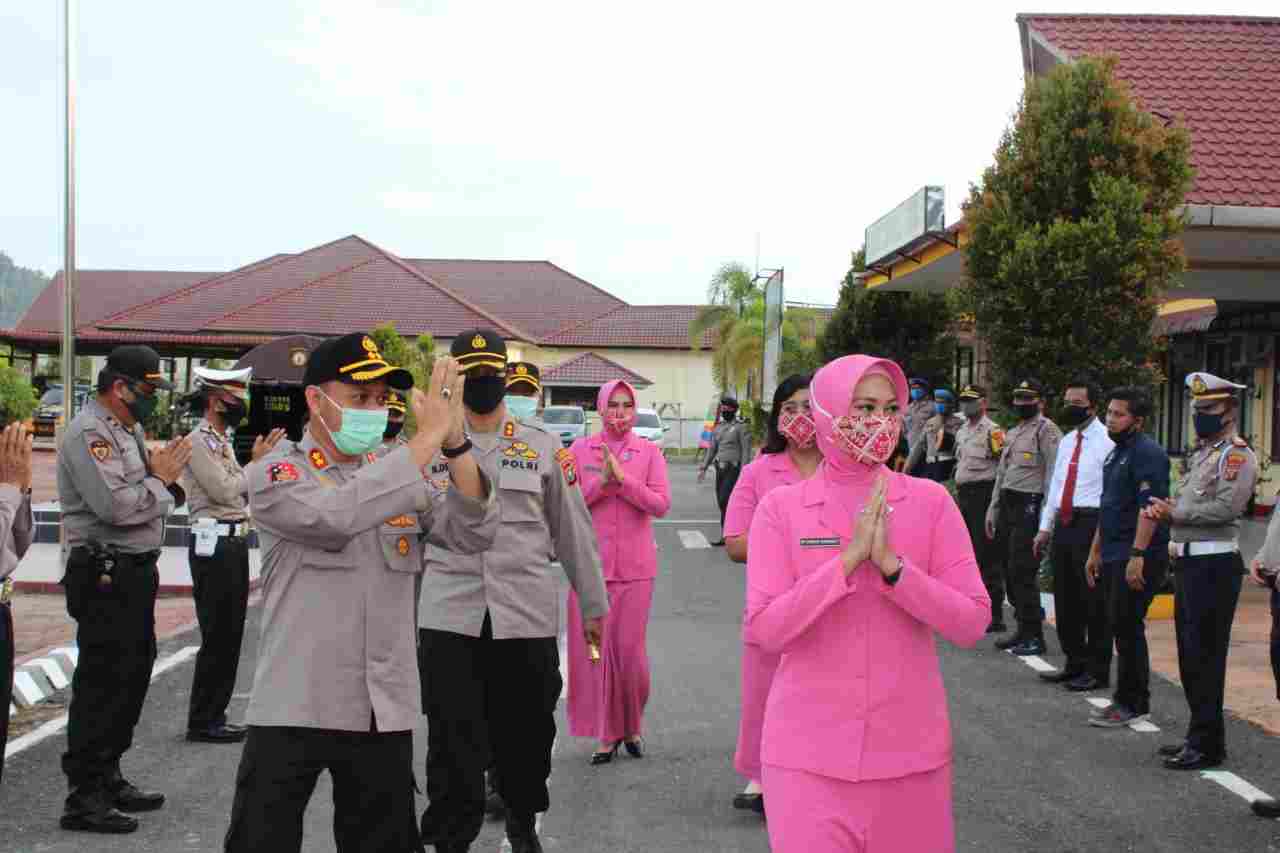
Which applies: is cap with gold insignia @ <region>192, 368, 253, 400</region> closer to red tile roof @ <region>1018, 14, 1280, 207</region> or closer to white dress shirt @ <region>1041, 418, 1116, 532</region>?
white dress shirt @ <region>1041, 418, 1116, 532</region>

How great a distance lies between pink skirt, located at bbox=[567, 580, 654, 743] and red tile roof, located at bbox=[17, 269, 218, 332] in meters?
58.5

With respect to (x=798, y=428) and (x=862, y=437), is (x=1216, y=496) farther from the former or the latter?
(x=862, y=437)

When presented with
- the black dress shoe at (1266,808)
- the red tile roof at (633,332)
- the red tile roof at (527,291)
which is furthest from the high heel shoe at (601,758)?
the red tile roof at (527,291)

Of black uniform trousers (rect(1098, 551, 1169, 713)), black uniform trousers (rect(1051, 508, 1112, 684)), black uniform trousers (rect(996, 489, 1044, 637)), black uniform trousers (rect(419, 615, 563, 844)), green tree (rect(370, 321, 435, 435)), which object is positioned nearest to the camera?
black uniform trousers (rect(419, 615, 563, 844))

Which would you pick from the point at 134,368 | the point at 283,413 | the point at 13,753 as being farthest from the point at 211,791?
the point at 283,413

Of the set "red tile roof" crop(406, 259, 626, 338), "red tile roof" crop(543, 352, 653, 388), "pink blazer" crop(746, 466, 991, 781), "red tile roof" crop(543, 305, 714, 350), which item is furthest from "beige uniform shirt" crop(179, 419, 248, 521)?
"red tile roof" crop(406, 259, 626, 338)

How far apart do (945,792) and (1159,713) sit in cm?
571

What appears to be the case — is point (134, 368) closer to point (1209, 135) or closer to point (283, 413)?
point (283, 413)

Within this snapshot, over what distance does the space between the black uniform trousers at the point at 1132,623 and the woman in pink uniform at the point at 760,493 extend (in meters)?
2.67

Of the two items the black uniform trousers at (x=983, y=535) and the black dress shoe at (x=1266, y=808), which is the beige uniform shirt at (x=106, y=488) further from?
the black uniform trousers at (x=983, y=535)

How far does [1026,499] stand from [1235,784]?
404cm

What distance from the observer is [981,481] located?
461 inches

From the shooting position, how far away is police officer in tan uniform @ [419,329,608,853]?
5297 mm

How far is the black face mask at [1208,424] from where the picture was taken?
7.39 metres
